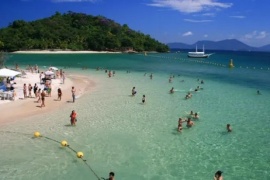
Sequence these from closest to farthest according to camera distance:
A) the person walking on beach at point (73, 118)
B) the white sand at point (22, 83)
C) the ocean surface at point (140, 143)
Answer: the ocean surface at point (140, 143), the person walking on beach at point (73, 118), the white sand at point (22, 83)

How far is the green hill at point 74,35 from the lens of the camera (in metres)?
137

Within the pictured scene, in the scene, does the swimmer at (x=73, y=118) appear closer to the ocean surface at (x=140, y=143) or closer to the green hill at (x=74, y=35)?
the ocean surface at (x=140, y=143)

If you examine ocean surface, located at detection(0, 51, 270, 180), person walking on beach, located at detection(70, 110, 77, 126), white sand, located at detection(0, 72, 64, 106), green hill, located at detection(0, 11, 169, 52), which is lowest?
ocean surface, located at detection(0, 51, 270, 180)

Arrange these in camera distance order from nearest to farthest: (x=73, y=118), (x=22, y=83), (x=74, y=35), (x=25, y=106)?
(x=73, y=118) → (x=25, y=106) → (x=22, y=83) → (x=74, y=35)

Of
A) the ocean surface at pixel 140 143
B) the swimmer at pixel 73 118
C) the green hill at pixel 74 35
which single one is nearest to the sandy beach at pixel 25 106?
the ocean surface at pixel 140 143

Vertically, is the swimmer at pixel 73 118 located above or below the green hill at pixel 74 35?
below

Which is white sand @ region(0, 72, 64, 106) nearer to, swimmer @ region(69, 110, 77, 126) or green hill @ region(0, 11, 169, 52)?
swimmer @ region(69, 110, 77, 126)

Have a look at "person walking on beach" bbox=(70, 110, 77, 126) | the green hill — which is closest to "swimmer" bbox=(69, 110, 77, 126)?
"person walking on beach" bbox=(70, 110, 77, 126)

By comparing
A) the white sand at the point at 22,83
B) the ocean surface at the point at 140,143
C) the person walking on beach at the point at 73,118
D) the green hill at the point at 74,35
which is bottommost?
the ocean surface at the point at 140,143

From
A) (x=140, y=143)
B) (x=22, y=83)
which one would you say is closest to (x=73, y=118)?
(x=140, y=143)

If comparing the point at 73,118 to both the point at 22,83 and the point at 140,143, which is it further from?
the point at 22,83

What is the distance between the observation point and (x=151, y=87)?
139ft

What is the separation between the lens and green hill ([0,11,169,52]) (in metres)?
137

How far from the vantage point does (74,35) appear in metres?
156
